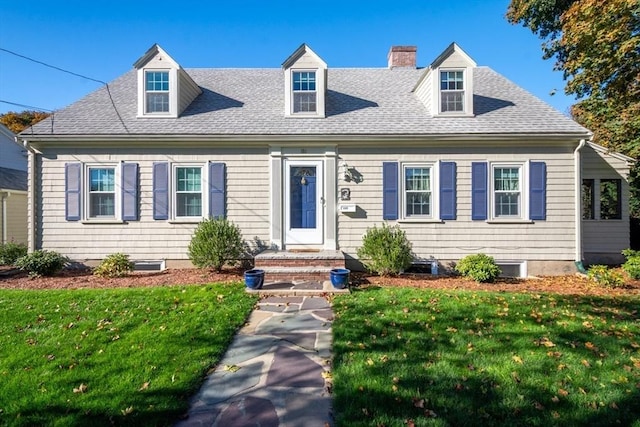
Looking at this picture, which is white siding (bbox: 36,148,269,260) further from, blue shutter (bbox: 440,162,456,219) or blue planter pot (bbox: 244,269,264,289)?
blue shutter (bbox: 440,162,456,219)

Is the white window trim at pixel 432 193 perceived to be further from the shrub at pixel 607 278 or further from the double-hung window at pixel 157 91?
the double-hung window at pixel 157 91

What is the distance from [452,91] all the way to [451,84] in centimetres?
21

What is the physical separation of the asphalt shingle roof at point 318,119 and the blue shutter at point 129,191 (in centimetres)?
93

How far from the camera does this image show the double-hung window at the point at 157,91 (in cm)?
882

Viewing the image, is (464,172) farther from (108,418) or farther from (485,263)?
(108,418)

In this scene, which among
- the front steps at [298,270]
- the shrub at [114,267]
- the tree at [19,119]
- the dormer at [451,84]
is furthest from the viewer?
the tree at [19,119]

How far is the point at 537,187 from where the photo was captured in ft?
27.2

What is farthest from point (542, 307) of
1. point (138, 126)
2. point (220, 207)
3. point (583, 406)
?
point (138, 126)

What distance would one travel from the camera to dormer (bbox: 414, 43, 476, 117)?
28.5 feet

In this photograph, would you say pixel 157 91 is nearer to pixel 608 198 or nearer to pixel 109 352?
pixel 109 352

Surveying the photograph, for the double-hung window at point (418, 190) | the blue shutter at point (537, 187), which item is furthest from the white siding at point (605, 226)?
the double-hung window at point (418, 190)

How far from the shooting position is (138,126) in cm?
855

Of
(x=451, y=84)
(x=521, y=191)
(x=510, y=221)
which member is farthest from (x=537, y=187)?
(x=451, y=84)

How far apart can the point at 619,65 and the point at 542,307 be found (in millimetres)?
7322
